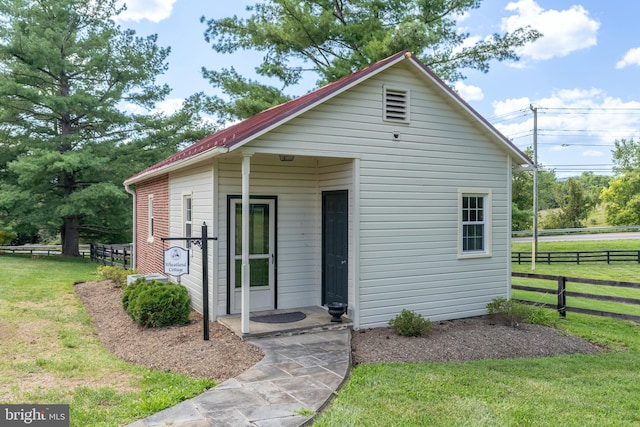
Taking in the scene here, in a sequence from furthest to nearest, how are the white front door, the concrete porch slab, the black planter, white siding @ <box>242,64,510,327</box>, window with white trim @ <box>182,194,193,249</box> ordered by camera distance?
window with white trim @ <box>182,194,193,249</box>, the white front door, white siding @ <box>242,64,510,327</box>, the black planter, the concrete porch slab

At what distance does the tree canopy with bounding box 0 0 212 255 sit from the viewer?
1989cm

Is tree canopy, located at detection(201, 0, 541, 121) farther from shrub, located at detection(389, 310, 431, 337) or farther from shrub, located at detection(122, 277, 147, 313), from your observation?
shrub, located at detection(389, 310, 431, 337)

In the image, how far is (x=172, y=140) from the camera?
75.3 feet

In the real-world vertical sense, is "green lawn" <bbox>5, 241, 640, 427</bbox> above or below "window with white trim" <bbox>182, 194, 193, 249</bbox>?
below

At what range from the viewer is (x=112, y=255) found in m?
19.4

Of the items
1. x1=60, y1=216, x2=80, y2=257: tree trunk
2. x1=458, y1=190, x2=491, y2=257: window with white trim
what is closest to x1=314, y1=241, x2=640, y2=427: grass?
x1=458, y1=190, x2=491, y2=257: window with white trim

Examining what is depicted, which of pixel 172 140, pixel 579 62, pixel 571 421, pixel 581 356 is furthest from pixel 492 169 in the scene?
pixel 579 62

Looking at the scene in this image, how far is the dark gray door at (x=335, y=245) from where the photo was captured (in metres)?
8.33

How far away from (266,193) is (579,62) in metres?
23.4

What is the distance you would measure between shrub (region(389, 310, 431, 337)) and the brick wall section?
257 inches

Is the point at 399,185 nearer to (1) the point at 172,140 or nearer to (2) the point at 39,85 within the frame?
(1) the point at 172,140

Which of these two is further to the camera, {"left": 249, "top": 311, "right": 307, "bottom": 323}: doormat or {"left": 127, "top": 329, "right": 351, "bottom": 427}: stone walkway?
{"left": 249, "top": 311, "right": 307, "bottom": 323}: doormat

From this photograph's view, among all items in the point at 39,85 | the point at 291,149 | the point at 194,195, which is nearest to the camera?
the point at 291,149

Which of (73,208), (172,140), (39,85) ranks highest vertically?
(39,85)
